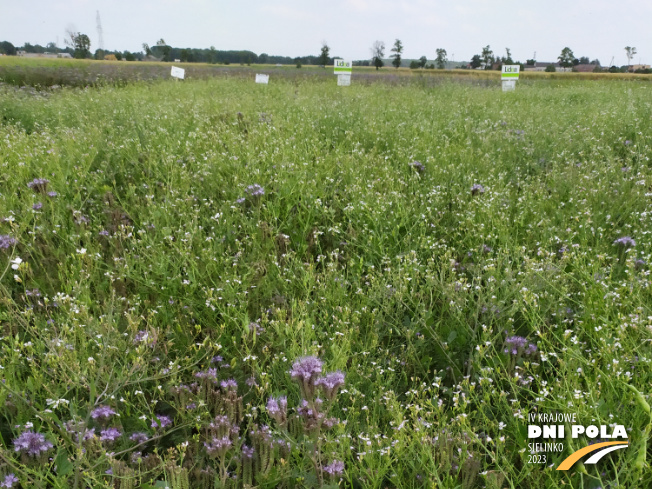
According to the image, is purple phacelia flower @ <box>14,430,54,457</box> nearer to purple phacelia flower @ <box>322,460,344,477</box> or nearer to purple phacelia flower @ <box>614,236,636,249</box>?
purple phacelia flower @ <box>322,460,344,477</box>

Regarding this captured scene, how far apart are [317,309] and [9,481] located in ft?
5.61

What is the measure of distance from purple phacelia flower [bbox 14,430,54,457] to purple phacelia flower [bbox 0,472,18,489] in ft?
0.42

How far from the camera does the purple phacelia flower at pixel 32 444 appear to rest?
184 cm

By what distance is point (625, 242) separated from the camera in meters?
3.23

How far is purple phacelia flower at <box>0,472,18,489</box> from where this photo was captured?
167cm

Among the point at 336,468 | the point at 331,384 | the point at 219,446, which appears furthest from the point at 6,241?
the point at 336,468

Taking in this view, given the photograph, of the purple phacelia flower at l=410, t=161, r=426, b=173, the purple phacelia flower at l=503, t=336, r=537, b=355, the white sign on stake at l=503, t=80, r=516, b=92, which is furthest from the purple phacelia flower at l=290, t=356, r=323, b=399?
the white sign on stake at l=503, t=80, r=516, b=92

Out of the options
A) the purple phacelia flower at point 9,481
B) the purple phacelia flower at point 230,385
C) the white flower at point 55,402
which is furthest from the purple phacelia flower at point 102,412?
the purple phacelia flower at point 230,385

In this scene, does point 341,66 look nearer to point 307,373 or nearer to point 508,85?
point 508,85

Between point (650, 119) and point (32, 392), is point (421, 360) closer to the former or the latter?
point (32, 392)

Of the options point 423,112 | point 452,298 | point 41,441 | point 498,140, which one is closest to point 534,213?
point 452,298

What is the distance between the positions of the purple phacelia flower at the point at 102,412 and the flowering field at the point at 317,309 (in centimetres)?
2

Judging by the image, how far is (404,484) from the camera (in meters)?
1.85

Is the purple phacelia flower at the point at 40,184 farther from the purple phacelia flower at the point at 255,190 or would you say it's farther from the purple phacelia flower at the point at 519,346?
the purple phacelia flower at the point at 519,346
